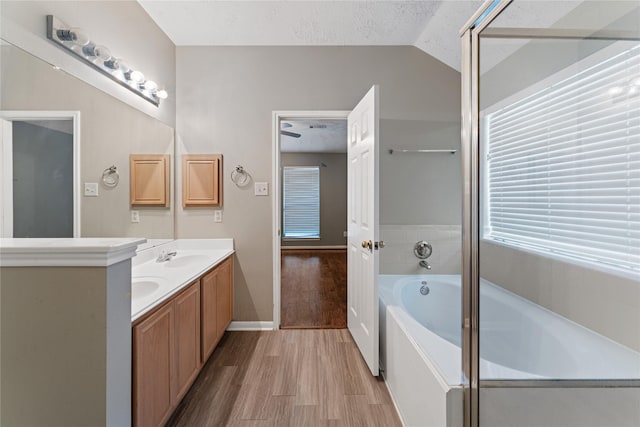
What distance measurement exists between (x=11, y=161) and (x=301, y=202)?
19.9 feet

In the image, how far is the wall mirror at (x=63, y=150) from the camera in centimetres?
113

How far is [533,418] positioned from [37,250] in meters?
1.94

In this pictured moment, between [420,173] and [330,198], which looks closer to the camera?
[420,173]

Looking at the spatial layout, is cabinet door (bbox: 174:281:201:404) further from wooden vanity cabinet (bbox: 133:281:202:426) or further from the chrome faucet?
the chrome faucet

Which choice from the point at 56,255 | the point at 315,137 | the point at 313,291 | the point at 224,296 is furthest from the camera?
the point at 315,137

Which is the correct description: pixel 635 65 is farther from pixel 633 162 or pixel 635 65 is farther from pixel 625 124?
pixel 633 162

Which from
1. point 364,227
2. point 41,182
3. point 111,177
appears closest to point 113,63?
point 111,177

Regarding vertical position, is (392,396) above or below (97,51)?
below

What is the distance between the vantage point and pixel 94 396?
3.05 feet

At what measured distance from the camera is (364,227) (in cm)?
211

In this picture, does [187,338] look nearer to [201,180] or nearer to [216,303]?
[216,303]

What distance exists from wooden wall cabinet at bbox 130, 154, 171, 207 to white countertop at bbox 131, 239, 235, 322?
1.33ft

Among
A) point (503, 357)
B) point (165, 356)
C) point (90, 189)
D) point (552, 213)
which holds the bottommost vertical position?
point (503, 357)

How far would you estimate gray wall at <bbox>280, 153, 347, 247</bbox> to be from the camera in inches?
277
